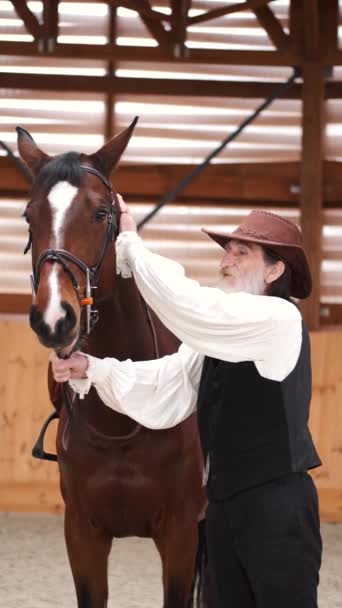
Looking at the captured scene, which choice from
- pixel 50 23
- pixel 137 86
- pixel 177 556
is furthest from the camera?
pixel 137 86

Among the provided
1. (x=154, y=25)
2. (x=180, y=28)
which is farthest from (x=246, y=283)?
(x=154, y=25)

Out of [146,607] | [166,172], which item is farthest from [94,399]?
[166,172]

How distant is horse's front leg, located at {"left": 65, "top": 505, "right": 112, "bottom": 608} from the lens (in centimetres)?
354

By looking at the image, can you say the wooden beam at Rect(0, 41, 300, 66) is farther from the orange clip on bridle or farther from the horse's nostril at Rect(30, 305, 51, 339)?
the horse's nostril at Rect(30, 305, 51, 339)

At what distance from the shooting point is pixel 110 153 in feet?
10.4

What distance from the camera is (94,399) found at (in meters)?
3.43

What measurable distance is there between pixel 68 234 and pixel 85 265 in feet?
0.31

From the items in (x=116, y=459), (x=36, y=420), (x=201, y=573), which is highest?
(x=116, y=459)

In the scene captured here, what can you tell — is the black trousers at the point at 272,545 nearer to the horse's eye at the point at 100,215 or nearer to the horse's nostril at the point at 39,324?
the horse's nostril at the point at 39,324

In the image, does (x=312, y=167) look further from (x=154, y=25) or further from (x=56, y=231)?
(x=56, y=231)

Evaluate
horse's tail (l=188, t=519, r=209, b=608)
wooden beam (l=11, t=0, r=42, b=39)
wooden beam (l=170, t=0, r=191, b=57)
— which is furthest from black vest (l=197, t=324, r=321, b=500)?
wooden beam (l=11, t=0, r=42, b=39)

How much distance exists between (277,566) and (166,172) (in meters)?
7.49

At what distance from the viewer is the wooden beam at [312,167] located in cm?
944

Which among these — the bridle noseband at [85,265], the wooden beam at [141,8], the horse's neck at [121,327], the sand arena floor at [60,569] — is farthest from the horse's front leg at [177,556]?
the wooden beam at [141,8]
